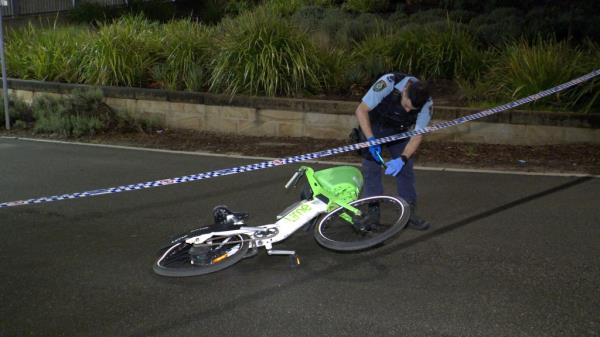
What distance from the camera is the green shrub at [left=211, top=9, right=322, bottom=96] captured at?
1129 cm

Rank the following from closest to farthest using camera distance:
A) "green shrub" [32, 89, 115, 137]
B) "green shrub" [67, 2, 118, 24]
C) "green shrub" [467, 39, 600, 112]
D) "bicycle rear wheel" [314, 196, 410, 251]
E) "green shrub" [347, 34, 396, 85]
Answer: "bicycle rear wheel" [314, 196, 410, 251] < "green shrub" [467, 39, 600, 112] < "green shrub" [32, 89, 115, 137] < "green shrub" [347, 34, 396, 85] < "green shrub" [67, 2, 118, 24]

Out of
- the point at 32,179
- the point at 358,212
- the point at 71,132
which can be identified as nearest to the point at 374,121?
the point at 358,212

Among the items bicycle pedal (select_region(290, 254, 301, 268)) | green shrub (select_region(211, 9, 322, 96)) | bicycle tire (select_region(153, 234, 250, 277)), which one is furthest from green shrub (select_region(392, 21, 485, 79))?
bicycle tire (select_region(153, 234, 250, 277))

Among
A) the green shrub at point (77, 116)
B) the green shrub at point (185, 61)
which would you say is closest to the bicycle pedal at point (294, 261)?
the green shrub at point (77, 116)

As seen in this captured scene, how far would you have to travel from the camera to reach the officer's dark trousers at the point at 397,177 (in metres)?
6.03

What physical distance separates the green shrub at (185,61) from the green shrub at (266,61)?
365 mm

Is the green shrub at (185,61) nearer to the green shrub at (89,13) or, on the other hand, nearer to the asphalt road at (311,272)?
the asphalt road at (311,272)

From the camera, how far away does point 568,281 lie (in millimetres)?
5008

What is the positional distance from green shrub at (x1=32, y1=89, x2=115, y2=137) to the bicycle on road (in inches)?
255

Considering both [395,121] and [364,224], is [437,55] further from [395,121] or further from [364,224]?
[364,224]

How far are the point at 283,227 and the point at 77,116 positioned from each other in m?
7.26

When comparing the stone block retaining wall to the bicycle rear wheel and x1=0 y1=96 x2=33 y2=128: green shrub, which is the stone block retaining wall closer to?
x1=0 y1=96 x2=33 y2=128: green shrub

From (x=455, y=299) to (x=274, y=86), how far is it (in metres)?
7.04

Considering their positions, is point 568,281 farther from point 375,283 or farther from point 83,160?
point 83,160
